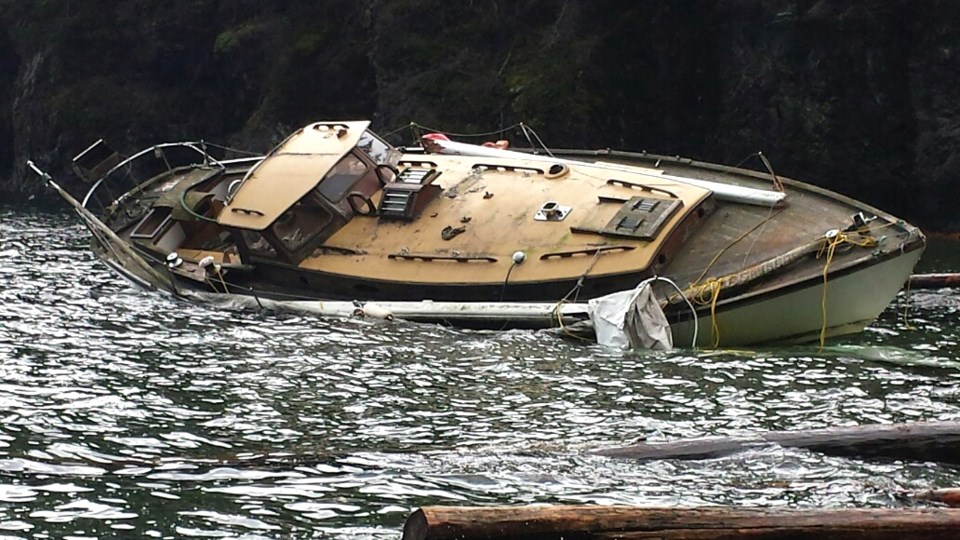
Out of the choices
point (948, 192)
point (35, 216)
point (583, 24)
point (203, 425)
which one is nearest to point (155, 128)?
point (35, 216)

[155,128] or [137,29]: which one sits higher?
[137,29]

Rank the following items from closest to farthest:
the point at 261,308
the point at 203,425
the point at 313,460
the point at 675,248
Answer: the point at 313,460
the point at 203,425
the point at 675,248
the point at 261,308

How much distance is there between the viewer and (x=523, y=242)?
65.5 ft

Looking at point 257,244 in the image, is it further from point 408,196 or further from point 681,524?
point 681,524

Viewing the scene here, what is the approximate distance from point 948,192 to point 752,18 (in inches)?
Answer: 279

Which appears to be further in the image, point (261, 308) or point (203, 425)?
point (261, 308)

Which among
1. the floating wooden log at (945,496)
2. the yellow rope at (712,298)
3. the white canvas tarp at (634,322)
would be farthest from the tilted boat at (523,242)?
the floating wooden log at (945,496)

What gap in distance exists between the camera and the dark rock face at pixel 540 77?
34.7 metres

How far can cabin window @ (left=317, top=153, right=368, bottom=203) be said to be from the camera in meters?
22.3

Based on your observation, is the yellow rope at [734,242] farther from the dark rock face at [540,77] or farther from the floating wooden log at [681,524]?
the dark rock face at [540,77]

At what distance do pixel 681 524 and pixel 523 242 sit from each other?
12532 mm

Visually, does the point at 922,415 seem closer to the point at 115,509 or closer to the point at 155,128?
the point at 115,509

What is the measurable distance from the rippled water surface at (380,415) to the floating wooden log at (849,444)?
0.11 m

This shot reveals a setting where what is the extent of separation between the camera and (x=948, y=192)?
34.4m
